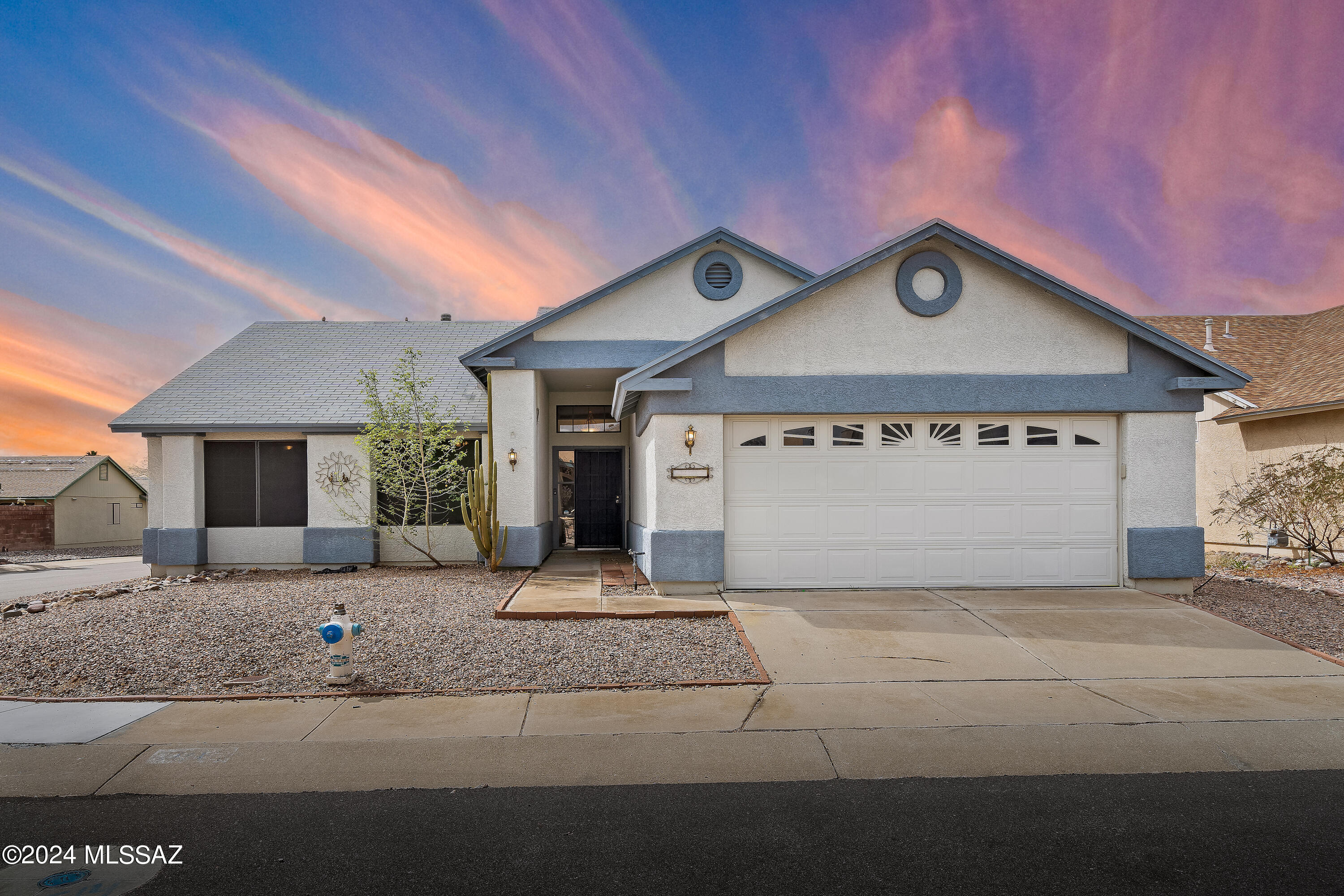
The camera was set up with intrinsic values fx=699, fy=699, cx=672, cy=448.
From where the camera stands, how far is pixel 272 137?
1152cm

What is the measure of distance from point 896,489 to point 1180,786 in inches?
230

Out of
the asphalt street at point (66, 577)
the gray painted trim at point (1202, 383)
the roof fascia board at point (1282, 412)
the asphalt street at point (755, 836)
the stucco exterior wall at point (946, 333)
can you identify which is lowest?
the asphalt street at point (66, 577)

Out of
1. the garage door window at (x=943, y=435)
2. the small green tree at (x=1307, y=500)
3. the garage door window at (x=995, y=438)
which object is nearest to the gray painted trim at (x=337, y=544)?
Answer: the garage door window at (x=943, y=435)

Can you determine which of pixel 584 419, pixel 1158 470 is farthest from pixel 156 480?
pixel 1158 470

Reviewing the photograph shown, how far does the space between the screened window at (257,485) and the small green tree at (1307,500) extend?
18347 millimetres

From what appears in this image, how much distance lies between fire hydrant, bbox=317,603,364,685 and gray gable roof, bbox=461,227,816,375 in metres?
6.91

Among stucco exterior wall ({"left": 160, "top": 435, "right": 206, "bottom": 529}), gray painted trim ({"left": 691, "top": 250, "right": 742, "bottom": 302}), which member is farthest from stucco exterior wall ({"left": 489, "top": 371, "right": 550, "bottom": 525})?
stucco exterior wall ({"left": 160, "top": 435, "right": 206, "bottom": 529})

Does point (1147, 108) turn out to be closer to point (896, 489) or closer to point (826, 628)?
point (896, 489)

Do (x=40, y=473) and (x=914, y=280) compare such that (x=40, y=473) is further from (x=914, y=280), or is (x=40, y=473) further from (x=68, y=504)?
(x=914, y=280)

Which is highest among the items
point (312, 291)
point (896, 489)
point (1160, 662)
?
point (312, 291)

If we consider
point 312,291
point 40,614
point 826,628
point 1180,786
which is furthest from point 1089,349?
point 312,291

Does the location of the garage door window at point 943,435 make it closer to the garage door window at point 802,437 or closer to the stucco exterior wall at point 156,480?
the garage door window at point 802,437

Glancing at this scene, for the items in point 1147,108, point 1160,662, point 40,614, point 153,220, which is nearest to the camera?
point 1160,662

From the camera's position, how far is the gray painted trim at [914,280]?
972 centimetres
